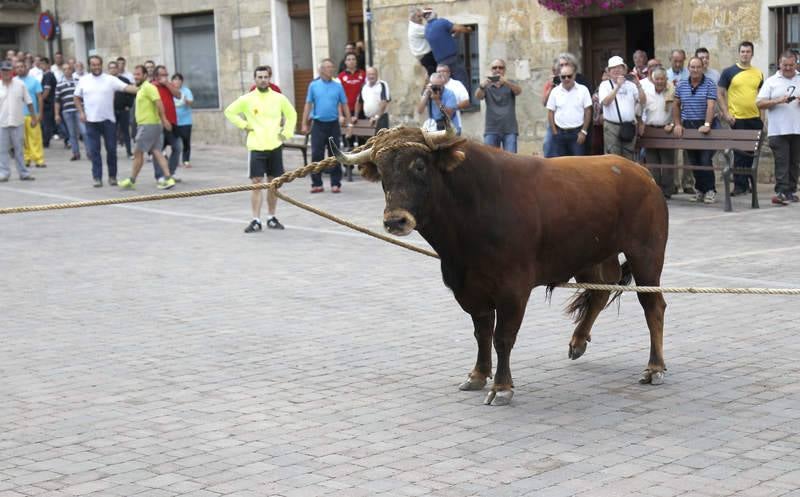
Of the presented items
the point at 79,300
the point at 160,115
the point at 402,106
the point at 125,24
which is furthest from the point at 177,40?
the point at 79,300

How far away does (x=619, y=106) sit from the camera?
16484mm

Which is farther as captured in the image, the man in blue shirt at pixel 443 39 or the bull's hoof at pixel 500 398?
the man in blue shirt at pixel 443 39

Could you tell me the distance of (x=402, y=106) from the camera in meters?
24.1

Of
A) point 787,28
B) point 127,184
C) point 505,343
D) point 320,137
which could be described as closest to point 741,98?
point 787,28

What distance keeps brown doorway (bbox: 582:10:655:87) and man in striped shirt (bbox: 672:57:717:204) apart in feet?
13.1

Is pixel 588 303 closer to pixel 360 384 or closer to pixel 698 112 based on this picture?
pixel 360 384

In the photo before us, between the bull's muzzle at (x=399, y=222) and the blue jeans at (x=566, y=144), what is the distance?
10.0m

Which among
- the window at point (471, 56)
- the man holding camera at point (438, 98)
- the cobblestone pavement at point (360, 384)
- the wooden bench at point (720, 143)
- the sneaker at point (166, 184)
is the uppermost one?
the window at point (471, 56)

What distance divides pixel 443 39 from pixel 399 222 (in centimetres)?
1399

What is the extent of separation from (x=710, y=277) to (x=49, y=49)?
26.2 meters

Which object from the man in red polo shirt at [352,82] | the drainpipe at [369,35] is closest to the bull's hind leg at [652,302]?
the man in red polo shirt at [352,82]

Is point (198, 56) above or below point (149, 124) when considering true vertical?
above

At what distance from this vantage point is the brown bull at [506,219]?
23.2 feet

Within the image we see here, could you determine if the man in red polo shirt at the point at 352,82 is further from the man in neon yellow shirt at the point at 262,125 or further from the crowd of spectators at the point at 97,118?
the man in neon yellow shirt at the point at 262,125
